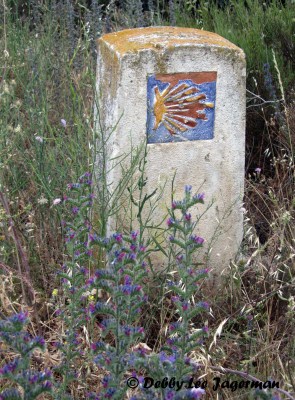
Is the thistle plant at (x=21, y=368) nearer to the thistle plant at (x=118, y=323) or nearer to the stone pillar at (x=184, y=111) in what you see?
the thistle plant at (x=118, y=323)

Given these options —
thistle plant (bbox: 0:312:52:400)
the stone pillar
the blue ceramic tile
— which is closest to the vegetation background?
the stone pillar

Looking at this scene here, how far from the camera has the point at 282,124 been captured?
4.00 m

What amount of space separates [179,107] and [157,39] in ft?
1.01

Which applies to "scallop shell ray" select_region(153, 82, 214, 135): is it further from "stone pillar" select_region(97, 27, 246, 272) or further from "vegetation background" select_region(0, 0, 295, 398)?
"vegetation background" select_region(0, 0, 295, 398)

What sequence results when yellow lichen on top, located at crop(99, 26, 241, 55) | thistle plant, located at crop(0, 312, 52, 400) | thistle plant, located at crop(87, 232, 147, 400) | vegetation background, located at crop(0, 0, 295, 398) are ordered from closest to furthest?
1. thistle plant, located at crop(0, 312, 52, 400)
2. thistle plant, located at crop(87, 232, 147, 400)
3. vegetation background, located at crop(0, 0, 295, 398)
4. yellow lichen on top, located at crop(99, 26, 241, 55)

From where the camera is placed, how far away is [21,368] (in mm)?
1466

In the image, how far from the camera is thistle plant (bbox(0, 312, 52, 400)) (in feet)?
4.79

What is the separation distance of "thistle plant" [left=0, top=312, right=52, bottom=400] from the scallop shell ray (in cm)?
161

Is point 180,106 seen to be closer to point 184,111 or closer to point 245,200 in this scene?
point 184,111

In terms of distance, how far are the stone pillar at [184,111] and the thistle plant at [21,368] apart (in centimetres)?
151

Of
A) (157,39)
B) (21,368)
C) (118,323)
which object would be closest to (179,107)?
(157,39)

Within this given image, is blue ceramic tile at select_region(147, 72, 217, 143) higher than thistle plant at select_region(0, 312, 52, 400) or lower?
higher

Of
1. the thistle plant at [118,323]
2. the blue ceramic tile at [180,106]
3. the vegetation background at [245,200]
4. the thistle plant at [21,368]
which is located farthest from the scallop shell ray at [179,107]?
the thistle plant at [21,368]

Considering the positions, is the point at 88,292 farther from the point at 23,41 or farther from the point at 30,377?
the point at 23,41
